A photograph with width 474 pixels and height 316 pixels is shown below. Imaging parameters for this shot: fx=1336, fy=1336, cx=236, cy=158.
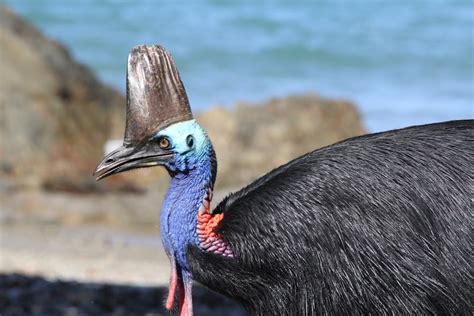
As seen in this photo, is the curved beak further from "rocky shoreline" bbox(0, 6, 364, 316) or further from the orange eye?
"rocky shoreline" bbox(0, 6, 364, 316)

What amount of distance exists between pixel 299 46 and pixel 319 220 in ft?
67.8

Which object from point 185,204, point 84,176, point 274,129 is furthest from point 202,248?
point 274,129

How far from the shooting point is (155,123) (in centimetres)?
446

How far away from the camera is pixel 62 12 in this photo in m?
30.1

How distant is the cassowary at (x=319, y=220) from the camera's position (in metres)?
4.41

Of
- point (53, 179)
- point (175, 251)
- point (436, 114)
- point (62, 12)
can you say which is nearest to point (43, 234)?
point (53, 179)

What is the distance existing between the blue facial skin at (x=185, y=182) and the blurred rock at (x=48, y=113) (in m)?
6.58

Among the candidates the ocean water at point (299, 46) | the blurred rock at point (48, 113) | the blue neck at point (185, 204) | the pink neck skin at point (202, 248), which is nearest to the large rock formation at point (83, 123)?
the blurred rock at point (48, 113)

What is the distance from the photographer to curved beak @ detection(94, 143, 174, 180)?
14.6 feet

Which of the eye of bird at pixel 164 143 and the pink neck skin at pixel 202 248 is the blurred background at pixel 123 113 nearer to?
the pink neck skin at pixel 202 248

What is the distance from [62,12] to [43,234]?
20.6 meters

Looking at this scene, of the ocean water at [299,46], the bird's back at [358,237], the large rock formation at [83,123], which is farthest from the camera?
the ocean water at [299,46]

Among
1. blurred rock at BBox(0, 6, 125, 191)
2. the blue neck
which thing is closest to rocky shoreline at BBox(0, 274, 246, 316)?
the blue neck

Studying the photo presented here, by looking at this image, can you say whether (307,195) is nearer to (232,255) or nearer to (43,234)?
(232,255)
